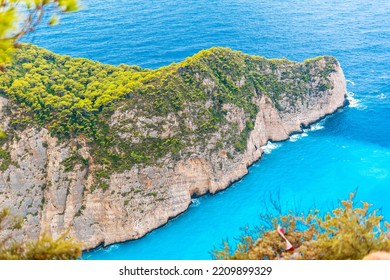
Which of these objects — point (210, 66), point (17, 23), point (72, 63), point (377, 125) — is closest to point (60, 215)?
point (72, 63)

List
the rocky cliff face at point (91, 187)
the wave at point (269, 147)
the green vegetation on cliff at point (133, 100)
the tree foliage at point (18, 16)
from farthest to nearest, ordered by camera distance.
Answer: the wave at point (269, 147) < the green vegetation on cliff at point (133, 100) < the rocky cliff face at point (91, 187) < the tree foliage at point (18, 16)

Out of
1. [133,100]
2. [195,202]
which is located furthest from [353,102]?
[133,100]

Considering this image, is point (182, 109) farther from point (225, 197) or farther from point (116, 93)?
point (225, 197)

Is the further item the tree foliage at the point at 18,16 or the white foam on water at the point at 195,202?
the white foam on water at the point at 195,202

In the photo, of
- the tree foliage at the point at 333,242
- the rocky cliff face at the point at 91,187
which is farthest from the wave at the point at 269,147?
the tree foliage at the point at 333,242

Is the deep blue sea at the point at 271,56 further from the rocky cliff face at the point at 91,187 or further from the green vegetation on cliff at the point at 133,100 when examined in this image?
the green vegetation on cliff at the point at 133,100

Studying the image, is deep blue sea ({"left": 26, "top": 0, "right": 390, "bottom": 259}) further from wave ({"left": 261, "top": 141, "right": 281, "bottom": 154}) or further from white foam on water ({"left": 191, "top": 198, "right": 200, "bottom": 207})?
wave ({"left": 261, "top": 141, "right": 281, "bottom": 154})

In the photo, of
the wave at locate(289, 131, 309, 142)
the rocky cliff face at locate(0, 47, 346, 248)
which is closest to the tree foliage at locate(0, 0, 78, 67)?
the rocky cliff face at locate(0, 47, 346, 248)
